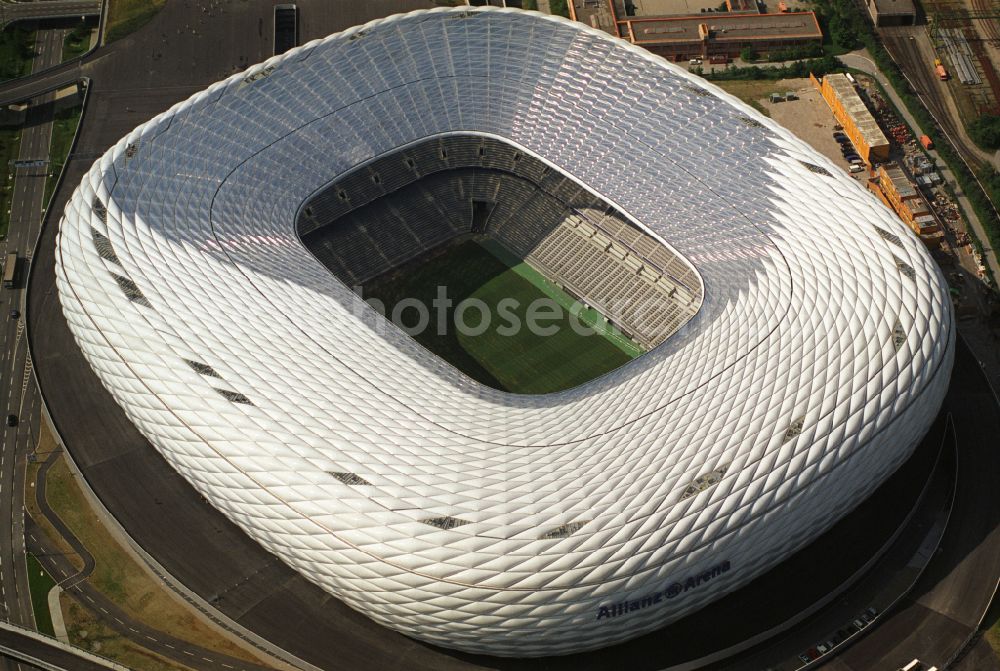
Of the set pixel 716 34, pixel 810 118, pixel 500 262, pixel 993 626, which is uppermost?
pixel 716 34

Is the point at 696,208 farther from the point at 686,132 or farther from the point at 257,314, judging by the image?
the point at 257,314

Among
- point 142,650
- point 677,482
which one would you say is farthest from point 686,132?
point 142,650

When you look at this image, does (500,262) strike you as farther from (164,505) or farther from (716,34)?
(716,34)

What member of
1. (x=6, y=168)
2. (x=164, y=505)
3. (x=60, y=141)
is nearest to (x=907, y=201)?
(x=164, y=505)

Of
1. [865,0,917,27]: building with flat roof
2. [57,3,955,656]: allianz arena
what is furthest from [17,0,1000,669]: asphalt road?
[865,0,917,27]: building with flat roof

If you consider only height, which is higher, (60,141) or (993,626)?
(60,141)

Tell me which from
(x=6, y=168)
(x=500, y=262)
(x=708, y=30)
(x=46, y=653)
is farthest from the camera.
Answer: (x=708, y=30)

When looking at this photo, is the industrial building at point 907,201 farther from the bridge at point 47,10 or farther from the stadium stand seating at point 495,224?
the bridge at point 47,10

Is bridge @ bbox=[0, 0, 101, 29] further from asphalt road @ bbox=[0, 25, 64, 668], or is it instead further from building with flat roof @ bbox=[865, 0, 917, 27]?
building with flat roof @ bbox=[865, 0, 917, 27]

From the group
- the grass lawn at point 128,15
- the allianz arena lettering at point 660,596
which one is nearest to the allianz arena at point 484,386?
the allianz arena lettering at point 660,596
